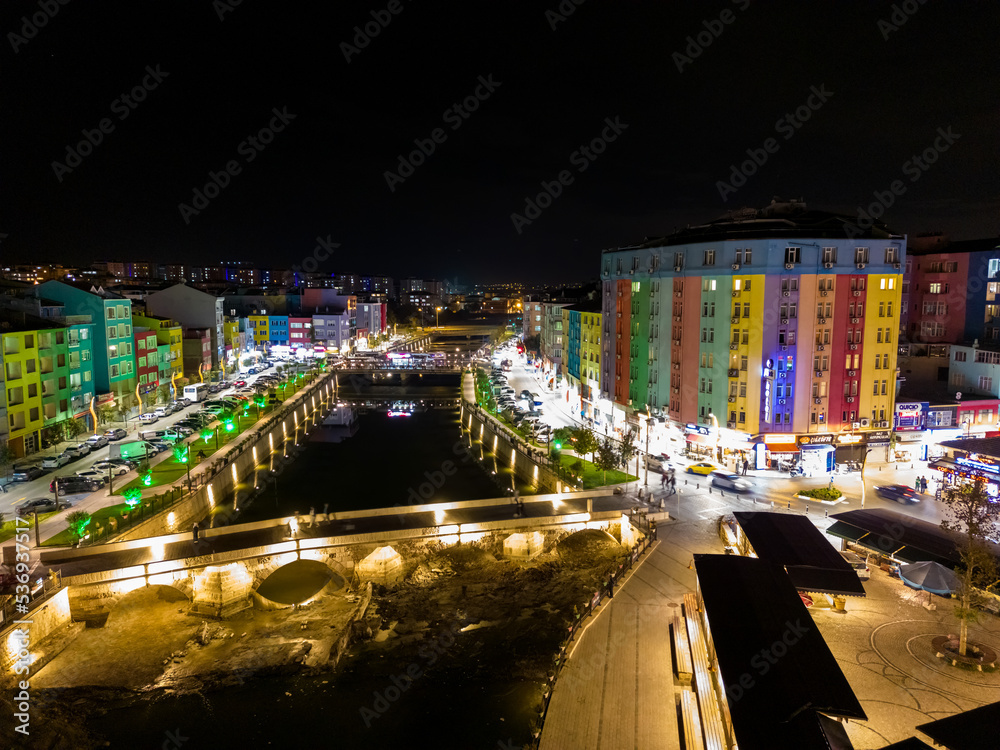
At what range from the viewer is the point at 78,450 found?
38.7 metres

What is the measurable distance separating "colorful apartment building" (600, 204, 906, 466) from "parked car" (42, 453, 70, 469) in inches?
1409

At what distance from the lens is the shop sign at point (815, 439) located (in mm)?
36281

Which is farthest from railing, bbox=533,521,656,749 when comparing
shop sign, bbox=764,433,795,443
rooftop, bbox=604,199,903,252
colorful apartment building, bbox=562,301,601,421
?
colorful apartment building, bbox=562,301,601,421

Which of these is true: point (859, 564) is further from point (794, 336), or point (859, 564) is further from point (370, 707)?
point (370, 707)

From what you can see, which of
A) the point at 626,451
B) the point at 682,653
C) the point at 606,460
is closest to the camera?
the point at 682,653

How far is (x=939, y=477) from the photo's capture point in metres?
33.2

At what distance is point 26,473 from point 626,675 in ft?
107

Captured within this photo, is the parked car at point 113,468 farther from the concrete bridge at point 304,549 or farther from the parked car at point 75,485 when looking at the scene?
the concrete bridge at point 304,549

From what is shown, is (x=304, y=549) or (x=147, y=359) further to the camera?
(x=147, y=359)

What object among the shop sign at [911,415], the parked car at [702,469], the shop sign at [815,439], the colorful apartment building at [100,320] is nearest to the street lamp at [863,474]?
the shop sign at [815,439]

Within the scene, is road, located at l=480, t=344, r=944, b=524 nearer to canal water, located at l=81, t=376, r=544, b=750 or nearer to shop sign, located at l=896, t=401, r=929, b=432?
shop sign, located at l=896, t=401, r=929, b=432

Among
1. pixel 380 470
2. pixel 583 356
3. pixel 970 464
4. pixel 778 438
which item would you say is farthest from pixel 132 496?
pixel 583 356

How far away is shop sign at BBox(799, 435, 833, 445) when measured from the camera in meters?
36.3

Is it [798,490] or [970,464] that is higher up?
[970,464]
